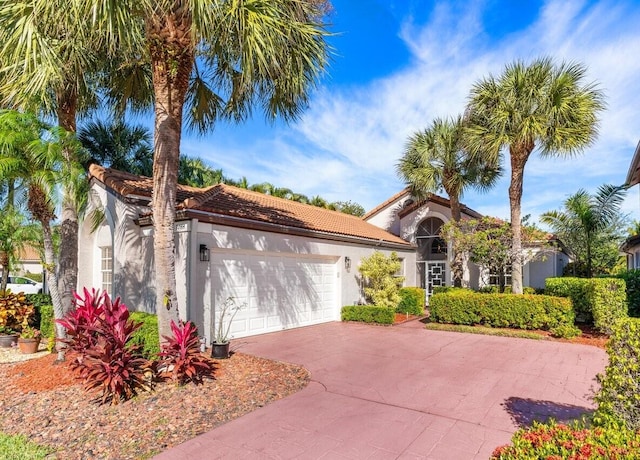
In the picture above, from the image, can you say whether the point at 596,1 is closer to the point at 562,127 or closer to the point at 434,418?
the point at 562,127

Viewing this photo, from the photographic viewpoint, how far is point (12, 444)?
15.0 ft

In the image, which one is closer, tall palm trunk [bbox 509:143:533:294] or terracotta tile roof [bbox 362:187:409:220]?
tall palm trunk [bbox 509:143:533:294]

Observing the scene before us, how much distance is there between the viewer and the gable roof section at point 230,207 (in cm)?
1005

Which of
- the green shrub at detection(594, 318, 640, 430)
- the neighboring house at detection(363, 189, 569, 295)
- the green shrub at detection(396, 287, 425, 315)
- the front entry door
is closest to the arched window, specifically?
the neighboring house at detection(363, 189, 569, 295)

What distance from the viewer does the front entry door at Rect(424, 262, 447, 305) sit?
1952cm

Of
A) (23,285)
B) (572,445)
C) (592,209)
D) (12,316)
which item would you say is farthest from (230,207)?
(23,285)

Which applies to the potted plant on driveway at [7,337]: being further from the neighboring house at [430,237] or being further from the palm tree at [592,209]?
the palm tree at [592,209]

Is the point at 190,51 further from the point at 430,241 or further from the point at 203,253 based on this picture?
the point at 430,241

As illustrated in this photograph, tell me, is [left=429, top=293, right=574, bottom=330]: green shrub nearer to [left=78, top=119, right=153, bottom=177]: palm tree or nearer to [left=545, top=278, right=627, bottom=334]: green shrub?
[left=545, top=278, right=627, bottom=334]: green shrub

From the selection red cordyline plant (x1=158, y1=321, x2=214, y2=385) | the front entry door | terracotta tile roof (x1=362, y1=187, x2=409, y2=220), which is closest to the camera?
red cordyline plant (x1=158, y1=321, x2=214, y2=385)

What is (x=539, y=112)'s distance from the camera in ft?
41.7

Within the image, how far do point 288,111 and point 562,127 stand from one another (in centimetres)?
970

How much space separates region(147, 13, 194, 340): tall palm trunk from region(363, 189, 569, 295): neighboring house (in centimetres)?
1451

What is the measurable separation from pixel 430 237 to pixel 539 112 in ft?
28.4
